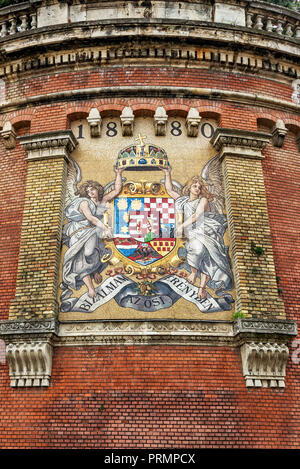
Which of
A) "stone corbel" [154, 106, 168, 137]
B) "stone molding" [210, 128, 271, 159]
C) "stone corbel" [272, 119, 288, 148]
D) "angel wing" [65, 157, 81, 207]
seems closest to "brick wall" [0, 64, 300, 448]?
"angel wing" [65, 157, 81, 207]

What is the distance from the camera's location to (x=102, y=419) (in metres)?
8.77

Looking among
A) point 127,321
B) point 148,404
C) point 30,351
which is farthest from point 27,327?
point 148,404

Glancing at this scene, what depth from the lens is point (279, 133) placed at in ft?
39.0

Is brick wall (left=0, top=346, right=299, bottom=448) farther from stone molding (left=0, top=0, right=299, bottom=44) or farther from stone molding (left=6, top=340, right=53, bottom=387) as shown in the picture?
stone molding (left=0, top=0, right=299, bottom=44)

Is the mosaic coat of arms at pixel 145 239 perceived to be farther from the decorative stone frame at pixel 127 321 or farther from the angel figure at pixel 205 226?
the decorative stone frame at pixel 127 321

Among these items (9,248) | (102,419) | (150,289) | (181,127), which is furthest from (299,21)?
(102,419)

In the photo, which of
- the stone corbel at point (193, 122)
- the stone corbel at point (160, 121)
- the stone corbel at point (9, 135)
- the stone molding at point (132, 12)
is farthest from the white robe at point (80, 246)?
the stone molding at point (132, 12)

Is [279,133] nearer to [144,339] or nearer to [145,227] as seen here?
[145,227]

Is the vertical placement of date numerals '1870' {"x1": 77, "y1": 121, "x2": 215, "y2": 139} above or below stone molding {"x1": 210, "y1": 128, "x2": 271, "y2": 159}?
above

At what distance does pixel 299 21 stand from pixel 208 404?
10.8 m

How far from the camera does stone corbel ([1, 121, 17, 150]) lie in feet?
38.6

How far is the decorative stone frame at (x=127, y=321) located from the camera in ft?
30.1

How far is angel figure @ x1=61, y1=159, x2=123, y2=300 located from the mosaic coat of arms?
0.07 feet
